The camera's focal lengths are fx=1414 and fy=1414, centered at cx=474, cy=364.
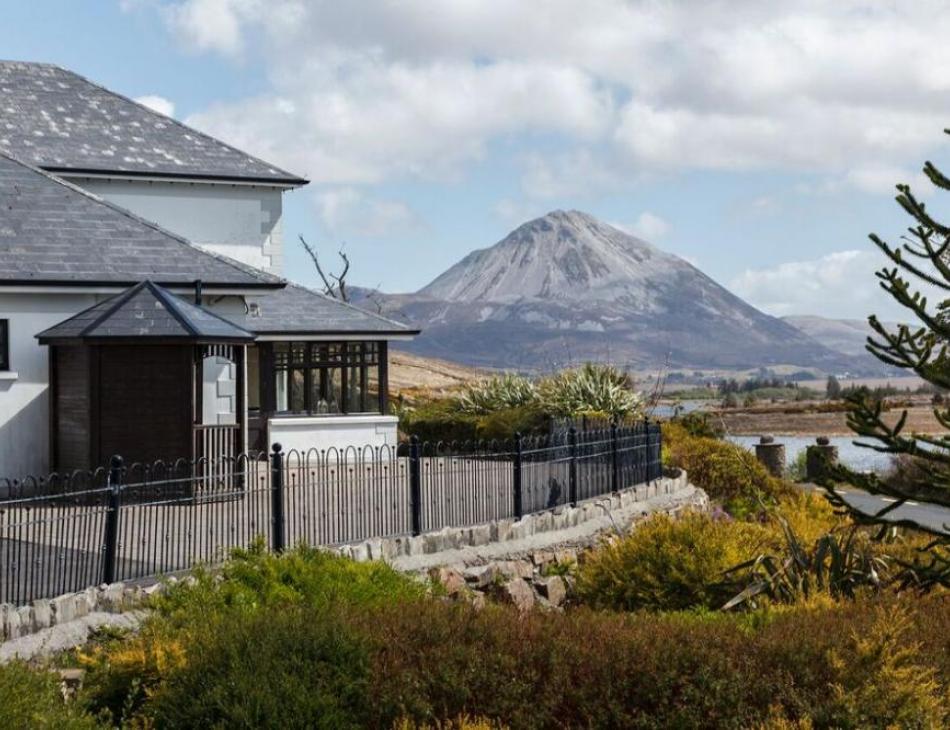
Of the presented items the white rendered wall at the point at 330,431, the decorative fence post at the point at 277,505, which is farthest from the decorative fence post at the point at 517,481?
the white rendered wall at the point at 330,431

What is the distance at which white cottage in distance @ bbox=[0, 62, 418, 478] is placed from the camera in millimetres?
19344

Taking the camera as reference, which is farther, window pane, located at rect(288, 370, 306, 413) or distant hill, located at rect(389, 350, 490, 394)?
distant hill, located at rect(389, 350, 490, 394)

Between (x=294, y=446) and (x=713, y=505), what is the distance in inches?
301

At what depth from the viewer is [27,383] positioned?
67.5 feet

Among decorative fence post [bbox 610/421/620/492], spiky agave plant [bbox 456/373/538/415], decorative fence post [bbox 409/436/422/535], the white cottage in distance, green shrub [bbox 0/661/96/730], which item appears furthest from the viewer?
spiky agave plant [bbox 456/373/538/415]

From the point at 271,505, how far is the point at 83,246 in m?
8.75

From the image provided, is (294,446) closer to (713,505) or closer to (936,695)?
(713,505)

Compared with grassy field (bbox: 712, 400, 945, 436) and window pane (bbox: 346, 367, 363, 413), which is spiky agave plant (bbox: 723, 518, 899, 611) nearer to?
window pane (bbox: 346, 367, 363, 413)

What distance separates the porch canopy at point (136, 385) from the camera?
19.2 m

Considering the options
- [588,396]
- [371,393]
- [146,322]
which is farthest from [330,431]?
[146,322]

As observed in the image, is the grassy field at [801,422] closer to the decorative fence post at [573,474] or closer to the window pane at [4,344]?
the decorative fence post at [573,474]

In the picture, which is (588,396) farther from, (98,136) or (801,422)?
(801,422)

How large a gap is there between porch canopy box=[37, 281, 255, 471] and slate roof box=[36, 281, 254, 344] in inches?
0.5

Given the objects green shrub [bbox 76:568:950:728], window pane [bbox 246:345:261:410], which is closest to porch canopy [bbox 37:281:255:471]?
window pane [bbox 246:345:261:410]
